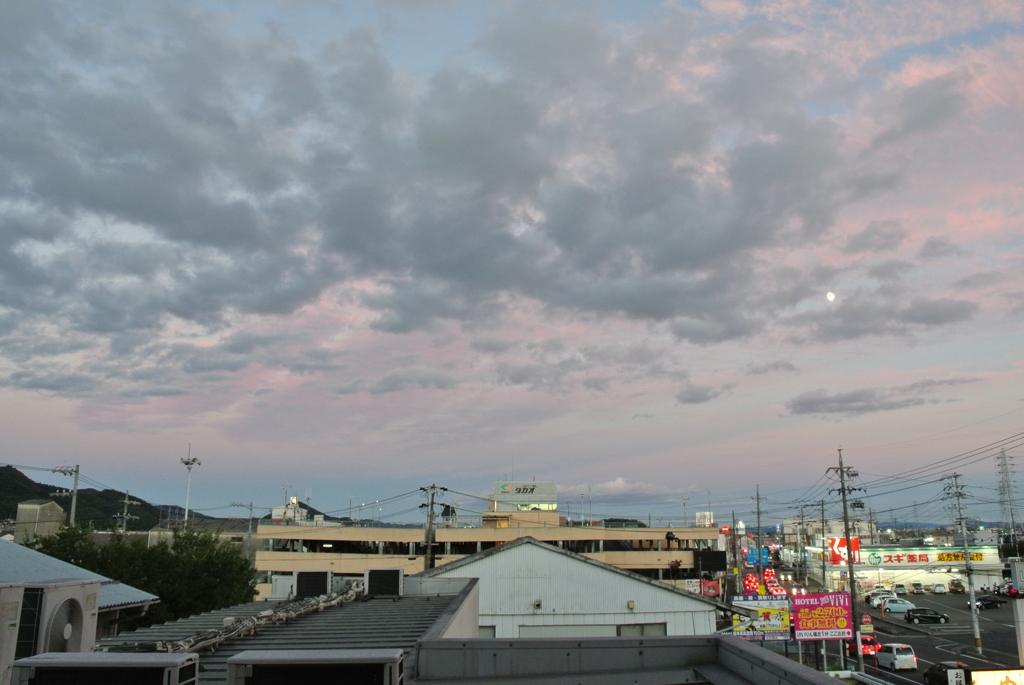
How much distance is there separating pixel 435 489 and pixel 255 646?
49.1 meters

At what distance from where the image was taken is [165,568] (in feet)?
122

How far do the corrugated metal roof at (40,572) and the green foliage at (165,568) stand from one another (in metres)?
8.57

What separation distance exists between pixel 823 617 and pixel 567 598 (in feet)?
63.3

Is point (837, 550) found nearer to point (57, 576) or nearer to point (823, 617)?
point (823, 617)

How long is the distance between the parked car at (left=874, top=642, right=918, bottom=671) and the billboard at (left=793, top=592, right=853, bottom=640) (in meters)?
11.1

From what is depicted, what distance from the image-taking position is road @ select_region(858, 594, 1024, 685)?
47406mm

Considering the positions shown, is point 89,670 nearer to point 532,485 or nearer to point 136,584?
point 136,584

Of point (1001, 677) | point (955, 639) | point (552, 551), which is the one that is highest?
point (552, 551)

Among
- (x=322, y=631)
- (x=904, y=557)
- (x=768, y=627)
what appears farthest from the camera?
(x=904, y=557)

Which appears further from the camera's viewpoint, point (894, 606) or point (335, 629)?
point (894, 606)

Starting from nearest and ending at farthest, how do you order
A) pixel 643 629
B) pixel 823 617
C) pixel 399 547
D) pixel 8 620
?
pixel 8 620
pixel 643 629
pixel 823 617
pixel 399 547

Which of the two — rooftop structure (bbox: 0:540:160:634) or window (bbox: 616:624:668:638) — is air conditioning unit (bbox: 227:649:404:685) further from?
window (bbox: 616:624:668:638)

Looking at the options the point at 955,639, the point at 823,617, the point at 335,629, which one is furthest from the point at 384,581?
the point at 955,639

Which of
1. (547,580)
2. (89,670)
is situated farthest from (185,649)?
(547,580)
